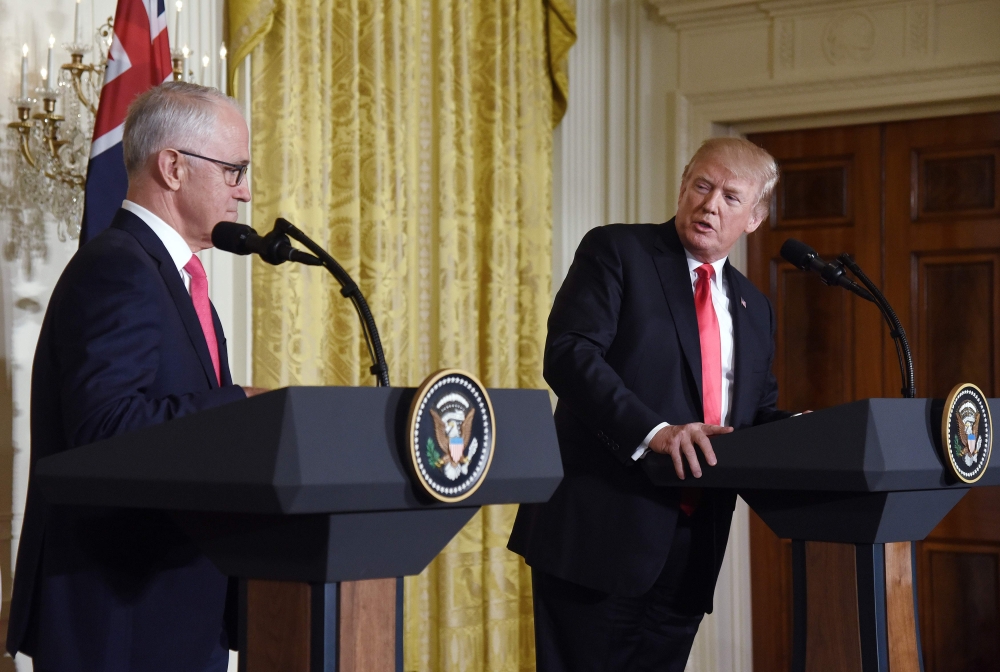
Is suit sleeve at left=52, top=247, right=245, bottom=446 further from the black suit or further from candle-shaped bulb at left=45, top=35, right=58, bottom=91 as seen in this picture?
candle-shaped bulb at left=45, top=35, right=58, bottom=91

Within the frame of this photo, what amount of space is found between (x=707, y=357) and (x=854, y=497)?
2.02 ft

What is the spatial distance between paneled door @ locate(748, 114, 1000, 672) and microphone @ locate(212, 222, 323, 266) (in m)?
3.88

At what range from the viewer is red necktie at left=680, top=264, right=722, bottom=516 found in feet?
8.55

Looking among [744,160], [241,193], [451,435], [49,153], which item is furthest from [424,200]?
[451,435]

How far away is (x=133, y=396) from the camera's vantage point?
171 cm

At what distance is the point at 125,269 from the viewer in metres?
1.81

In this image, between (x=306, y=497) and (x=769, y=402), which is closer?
(x=306, y=497)

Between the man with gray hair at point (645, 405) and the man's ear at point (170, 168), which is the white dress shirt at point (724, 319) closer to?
the man with gray hair at point (645, 405)

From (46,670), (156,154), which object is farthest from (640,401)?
(46,670)

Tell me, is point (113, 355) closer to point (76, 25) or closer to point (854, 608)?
point (854, 608)

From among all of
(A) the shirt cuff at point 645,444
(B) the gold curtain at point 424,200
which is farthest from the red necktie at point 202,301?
(B) the gold curtain at point 424,200

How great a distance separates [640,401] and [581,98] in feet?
11.1

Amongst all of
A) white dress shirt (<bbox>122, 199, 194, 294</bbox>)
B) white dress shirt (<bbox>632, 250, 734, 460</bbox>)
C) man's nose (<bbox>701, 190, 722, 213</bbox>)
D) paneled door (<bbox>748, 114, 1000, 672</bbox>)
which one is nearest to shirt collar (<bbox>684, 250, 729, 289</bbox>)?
white dress shirt (<bbox>632, 250, 734, 460</bbox>)

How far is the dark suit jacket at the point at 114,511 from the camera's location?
1714mm
